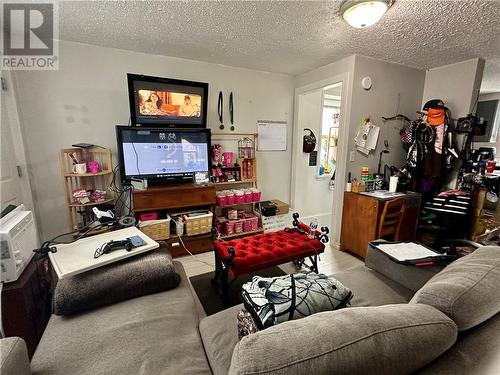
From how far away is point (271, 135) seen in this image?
11.3ft

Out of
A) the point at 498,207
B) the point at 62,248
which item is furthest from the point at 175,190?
the point at 498,207

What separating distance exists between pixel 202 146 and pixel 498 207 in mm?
3330

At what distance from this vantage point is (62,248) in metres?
1.37

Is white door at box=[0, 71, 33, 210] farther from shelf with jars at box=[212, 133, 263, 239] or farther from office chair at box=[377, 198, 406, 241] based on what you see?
→ office chair at box=[377, 198, 406, 241]

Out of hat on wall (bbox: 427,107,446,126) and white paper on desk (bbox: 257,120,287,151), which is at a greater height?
hat on wall (bbox: 427,107,446,126)

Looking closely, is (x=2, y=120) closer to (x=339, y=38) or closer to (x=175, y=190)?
(x=175, y=190)

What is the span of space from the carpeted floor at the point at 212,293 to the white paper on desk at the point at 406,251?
1.09m

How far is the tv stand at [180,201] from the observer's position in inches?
95.8

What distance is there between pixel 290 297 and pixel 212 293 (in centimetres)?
144

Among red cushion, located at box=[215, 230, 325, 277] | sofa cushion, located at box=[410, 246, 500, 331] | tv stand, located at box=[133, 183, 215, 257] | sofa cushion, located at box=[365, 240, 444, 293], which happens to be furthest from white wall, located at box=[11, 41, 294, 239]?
sofa cushion, located at box=[410, 246, 500, 331]

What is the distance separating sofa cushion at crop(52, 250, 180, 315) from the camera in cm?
111

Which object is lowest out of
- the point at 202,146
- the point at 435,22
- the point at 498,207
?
the point at 498,207

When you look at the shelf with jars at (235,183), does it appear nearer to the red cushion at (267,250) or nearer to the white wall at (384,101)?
the red cushion at (267,250)

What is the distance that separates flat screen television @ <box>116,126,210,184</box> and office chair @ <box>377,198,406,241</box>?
202 centimetres
